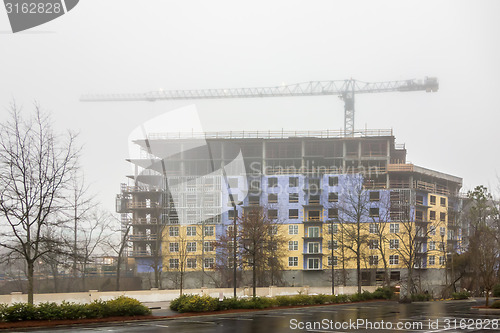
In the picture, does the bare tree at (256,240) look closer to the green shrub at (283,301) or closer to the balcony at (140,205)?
the green shrub at (283,301)

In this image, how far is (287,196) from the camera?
10450 cm

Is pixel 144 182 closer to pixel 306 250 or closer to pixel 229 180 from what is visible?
pixel 229 180

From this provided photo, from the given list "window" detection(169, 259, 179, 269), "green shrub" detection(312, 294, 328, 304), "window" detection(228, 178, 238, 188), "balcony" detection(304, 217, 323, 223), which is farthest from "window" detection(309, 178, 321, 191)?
"green shrub" detection(312, 294, 328, 304)

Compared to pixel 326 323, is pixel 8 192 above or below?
above

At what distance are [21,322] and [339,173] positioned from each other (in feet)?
277

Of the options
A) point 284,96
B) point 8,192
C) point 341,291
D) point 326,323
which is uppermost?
point 284,96

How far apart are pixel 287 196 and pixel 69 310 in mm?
78613

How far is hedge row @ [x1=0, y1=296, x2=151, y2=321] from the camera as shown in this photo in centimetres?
2583

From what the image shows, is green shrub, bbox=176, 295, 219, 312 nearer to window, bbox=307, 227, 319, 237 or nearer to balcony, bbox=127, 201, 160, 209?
balcony, bbox=127, 201, 160, 209

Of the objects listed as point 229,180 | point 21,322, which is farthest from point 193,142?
point 21,322

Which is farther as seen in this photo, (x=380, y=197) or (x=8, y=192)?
(x=380, y=197)

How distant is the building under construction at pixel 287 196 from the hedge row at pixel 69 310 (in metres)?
62.2

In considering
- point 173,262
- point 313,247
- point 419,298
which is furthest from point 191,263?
point 419,298

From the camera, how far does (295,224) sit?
104m
